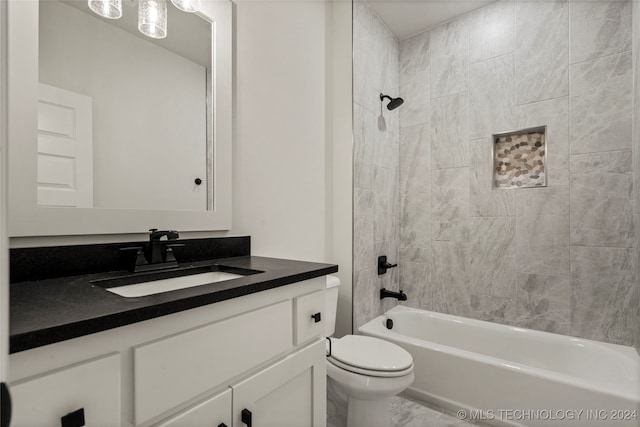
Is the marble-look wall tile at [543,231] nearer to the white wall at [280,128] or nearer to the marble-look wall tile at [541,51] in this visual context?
the marble-look wall tile at [541,51]

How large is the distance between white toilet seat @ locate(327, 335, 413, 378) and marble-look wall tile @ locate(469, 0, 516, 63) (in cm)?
217

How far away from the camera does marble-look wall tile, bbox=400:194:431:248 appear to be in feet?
8.27

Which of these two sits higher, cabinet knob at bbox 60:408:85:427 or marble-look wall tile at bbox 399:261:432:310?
cabinet knob at bbox 60:408:85:427

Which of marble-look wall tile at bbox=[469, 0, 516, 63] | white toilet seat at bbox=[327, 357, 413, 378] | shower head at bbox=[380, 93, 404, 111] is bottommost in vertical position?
white toilet seat at bbox=[327, 357, 413, 378]

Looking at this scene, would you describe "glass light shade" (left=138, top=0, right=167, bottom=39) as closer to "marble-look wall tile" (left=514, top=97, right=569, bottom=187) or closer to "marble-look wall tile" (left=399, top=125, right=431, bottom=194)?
"marble-look wall tile" (left=399, top=125, right=431, bottom=194)

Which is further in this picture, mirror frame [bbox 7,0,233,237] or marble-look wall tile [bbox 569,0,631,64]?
marble-look wall tile [bbox 569,0,631,64]

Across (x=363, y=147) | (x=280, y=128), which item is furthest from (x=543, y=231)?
(x=280, y=128)

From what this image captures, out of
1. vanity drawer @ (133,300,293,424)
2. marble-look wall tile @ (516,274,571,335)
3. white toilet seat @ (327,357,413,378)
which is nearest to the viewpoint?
vanity drawer @ (133,300,293,424)

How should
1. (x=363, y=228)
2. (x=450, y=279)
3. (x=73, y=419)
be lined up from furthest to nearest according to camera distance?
(x=450, y=279), (x=363, y=228), (x=73, y=419)

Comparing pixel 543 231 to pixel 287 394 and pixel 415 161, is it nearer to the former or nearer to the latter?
pixel 415 161

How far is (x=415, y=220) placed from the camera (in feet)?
8.46

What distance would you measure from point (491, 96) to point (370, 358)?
2018 millimetres

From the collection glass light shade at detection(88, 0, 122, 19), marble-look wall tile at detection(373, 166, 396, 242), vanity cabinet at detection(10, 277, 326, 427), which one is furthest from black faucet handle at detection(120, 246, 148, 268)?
marble-look wall tile at detection(373, 166, 396, 242)

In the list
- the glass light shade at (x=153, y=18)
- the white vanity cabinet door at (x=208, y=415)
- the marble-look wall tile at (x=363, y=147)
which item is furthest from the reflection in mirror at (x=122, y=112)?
the marble-look wall tile at (x=363, y=147)
